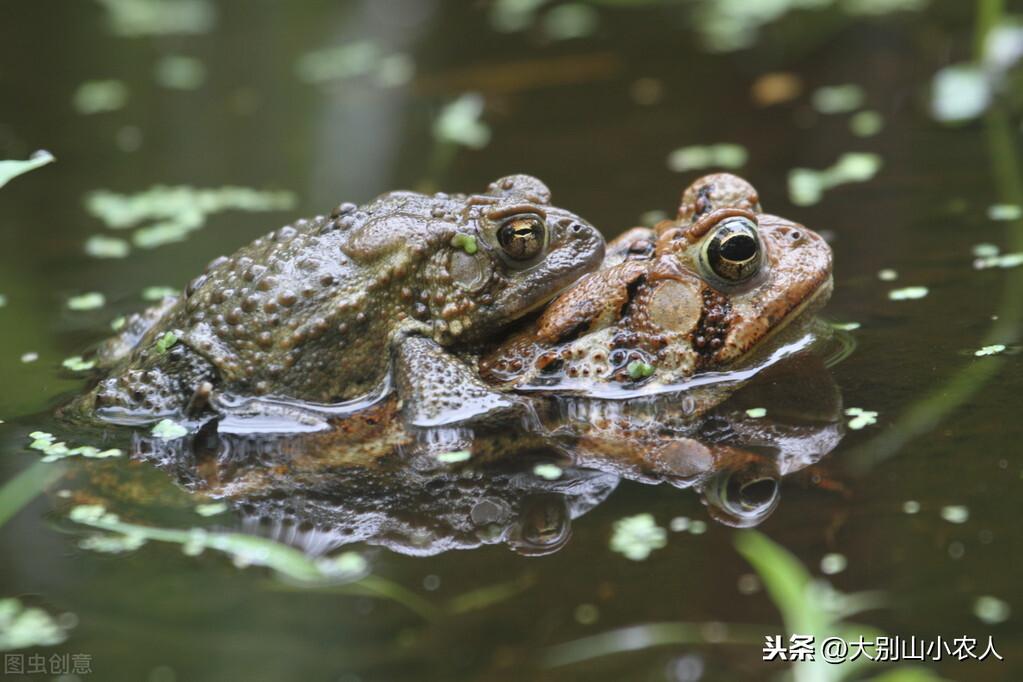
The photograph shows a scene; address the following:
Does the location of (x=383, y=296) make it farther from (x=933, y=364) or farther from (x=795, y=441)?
(x=933, y=364)

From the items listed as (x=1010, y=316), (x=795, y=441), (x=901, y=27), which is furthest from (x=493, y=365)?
(x=901, y=27)

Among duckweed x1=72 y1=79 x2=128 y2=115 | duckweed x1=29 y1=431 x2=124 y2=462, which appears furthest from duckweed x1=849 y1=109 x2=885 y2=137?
duckweed x1=72 y1=79 x2=128 y2=115

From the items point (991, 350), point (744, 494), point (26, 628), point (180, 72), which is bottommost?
point (26, 628)

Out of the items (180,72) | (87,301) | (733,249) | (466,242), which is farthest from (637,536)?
(180,72)

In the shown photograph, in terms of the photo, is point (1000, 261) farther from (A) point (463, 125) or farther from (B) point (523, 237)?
(A) point (463, 125)

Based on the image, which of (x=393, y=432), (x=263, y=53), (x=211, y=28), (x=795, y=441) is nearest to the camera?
(x=795, y=441)

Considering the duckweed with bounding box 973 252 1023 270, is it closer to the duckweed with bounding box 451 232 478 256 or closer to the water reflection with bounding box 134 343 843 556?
the water reflection with bounding box 134 343 843 556

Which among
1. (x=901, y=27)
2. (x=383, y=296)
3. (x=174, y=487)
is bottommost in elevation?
(x=174, y=487)
